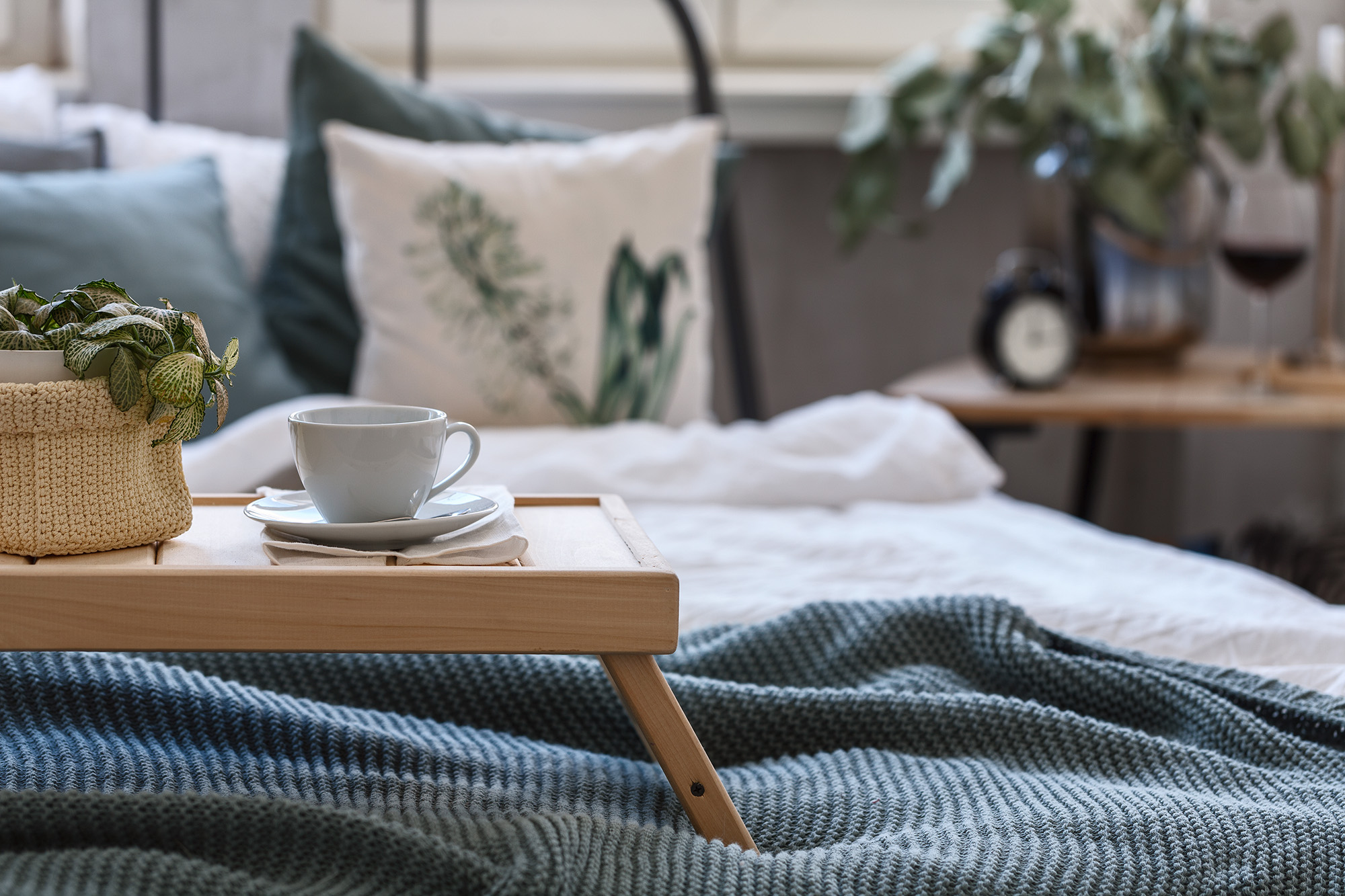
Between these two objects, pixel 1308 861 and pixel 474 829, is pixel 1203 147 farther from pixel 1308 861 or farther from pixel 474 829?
pixel 474 829

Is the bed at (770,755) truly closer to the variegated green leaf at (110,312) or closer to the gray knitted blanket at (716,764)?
the gray knitted blanket at (716,764)

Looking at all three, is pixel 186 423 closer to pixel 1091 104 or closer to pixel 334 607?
pixel 334 607

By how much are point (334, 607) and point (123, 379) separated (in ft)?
0.47

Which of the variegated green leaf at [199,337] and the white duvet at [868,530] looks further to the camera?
the white duvet at [868,530]

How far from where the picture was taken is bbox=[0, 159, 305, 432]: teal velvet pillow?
114 cm

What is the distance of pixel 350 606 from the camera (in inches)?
19.5

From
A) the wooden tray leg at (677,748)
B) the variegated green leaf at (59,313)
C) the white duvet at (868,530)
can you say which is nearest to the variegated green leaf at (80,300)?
the variegated green leaf at (59,313)

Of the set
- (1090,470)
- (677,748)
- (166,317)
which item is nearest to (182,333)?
(166,317)

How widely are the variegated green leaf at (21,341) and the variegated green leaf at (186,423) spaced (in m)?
0.06

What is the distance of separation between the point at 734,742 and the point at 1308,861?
0.28 metres

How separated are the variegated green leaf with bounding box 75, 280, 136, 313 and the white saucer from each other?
0.37 ft

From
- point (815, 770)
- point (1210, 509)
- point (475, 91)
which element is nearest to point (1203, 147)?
point (1210, 509)

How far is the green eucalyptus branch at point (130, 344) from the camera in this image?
0.54m

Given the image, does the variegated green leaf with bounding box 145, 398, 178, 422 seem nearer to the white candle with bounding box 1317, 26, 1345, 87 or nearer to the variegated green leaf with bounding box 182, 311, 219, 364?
the variegated green leaf with bounding box 182, 311, 219, 364
